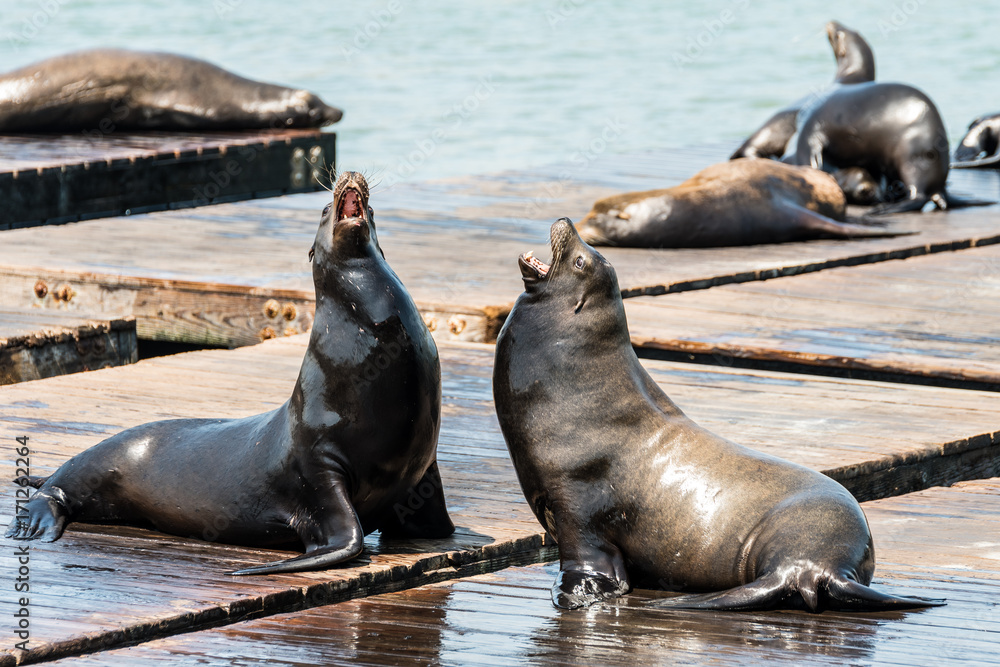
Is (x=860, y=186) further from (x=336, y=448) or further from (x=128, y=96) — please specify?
(x=336, y=448)

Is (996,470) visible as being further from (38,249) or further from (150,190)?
(150,190)

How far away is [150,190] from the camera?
1125cm

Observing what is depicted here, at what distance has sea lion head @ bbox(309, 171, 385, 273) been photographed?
3.79 metres

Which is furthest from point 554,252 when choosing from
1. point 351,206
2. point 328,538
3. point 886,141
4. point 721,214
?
point 886,141

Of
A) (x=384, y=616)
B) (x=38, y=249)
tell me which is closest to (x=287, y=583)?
(x=384, y=616)

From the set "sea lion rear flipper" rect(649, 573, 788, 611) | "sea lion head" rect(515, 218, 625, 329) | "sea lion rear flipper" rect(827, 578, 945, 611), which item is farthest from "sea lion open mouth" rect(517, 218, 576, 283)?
"sea lion rear flipper" rect(827, 578, 945, 611)

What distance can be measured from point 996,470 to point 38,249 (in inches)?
198

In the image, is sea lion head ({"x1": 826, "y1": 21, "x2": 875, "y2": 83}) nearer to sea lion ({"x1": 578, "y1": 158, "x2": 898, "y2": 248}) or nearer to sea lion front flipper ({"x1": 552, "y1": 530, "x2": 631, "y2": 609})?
sea lion ({"x1": 578, "y1": 158, "x2": 898, "y2": 248})

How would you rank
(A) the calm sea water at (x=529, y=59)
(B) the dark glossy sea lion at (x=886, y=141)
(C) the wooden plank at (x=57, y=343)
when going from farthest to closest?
(A) the calm sea water at (x=529, y=59) < (B) the dark glossy sea lion at (x=886, y=141) < (C) the wooden plank at (x=57, y=343)

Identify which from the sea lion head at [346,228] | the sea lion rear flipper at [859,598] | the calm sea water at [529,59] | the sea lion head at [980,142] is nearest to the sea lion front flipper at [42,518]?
the sea lion head at [346,228]

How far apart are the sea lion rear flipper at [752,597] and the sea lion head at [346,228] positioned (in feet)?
3.52

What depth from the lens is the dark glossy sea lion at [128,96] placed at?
12.1 meters

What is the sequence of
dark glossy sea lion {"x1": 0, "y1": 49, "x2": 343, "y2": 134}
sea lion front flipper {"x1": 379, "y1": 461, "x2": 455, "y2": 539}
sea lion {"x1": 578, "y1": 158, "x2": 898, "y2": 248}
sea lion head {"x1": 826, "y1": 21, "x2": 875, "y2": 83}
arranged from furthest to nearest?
dark glossy sea lion {"x1": 0, "y1": 49, "x2": 343, "y2": 134} → sea lion head {"x1": 826, "y1": 21, "x2": 875, "y2": 83} → sea lion {"x1": 578, "y1": 158, "x2": 898, "y2": 248} → sea lion front flipper {"x1": 379, "y1": 461, "x2": 455, "y2": 539}

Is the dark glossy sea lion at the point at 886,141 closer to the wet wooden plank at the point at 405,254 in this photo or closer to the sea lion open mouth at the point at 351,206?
the wet wooden plank at the point at 405,254
